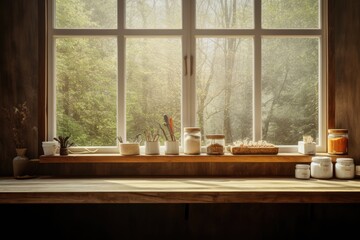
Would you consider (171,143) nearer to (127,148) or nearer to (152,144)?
(152,144)

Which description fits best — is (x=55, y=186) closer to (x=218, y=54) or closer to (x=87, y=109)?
(x=87, y=109)

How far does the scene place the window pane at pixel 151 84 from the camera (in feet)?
10.6

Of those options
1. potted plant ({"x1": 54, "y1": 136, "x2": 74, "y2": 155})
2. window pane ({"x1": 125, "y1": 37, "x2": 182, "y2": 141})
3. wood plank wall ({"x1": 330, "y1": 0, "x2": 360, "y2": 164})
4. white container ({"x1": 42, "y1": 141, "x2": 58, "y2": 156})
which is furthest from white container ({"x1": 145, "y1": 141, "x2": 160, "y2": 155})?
wood plank wall ({"x1": 330, "y1": 0, "x2": 360, "y2": 164})

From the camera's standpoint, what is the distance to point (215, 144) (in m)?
3.05

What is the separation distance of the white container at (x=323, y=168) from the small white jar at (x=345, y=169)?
0.08m

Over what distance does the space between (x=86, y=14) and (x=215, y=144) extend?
1769 mm

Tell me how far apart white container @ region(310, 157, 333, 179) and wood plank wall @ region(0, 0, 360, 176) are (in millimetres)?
290

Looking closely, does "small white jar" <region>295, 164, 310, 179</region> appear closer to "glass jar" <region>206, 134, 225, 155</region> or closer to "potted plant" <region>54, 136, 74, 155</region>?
"glass jar" <region>206, 134, 225, 155</region>

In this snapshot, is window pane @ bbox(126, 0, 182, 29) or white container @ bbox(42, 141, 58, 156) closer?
white container @ bbox(42, 141, 58, 156)

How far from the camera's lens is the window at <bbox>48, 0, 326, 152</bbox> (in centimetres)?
322

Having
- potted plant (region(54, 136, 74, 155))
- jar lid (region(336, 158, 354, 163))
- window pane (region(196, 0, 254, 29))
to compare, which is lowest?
jar lid (region(336, 158, 354, 163))

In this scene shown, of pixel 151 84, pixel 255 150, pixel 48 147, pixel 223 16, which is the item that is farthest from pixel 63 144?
pixel 223 16
